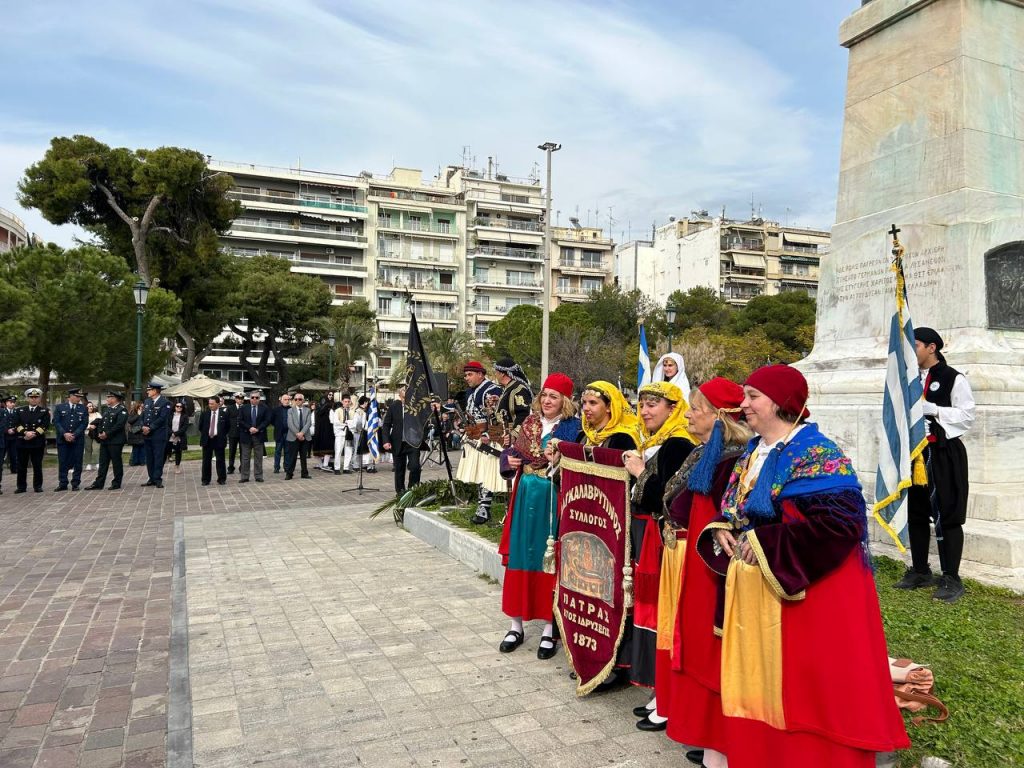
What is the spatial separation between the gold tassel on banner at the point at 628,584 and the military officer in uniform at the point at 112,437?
43.8 feet

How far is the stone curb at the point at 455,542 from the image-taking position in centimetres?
695

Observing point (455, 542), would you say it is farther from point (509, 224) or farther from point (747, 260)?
point (747, 260)

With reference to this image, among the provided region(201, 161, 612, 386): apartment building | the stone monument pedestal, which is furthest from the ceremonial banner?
region(201, 161, 612, 386): apartment building

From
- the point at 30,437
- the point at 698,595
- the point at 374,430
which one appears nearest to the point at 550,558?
the point at 698,595

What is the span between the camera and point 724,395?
11.2ft

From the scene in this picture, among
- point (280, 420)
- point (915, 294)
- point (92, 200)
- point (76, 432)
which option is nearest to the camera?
point (915, 294)

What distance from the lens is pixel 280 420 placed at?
1656 centimetres

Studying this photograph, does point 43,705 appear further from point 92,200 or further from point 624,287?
point 624,287

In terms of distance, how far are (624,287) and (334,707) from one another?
84144 millimetres

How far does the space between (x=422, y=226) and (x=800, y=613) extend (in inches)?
2824

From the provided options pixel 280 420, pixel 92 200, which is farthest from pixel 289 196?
pixel 280 420

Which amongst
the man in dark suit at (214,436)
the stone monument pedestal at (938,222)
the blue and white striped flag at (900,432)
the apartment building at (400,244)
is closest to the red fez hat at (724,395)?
the blue and white striped flag at (900,432)

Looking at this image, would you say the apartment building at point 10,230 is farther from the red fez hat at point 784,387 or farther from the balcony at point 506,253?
the red fez hat at point 784,387

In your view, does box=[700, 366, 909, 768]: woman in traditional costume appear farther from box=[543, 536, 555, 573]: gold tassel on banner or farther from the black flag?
the black flag
